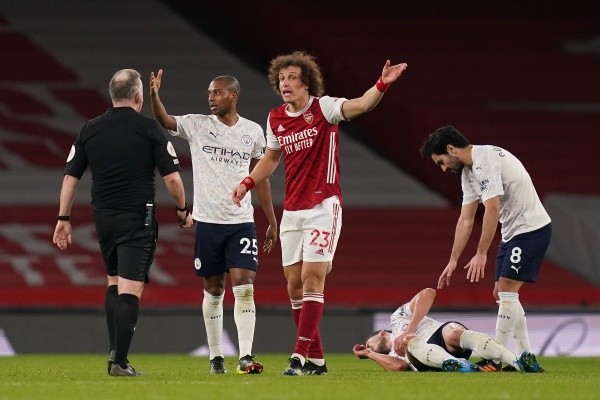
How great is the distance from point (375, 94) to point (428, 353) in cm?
215

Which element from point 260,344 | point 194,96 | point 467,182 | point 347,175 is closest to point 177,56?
point 194,96

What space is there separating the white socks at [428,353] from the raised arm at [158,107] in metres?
2.25

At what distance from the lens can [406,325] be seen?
934 cm

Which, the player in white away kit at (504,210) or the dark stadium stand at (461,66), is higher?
the dark stadium stand at (461,66)

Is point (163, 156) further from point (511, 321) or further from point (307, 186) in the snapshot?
point (511, 321)

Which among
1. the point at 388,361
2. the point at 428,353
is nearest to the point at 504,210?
the point at 428,353

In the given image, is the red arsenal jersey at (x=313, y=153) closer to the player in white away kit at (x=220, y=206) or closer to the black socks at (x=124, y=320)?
the player in white away kit at (x=220, y=206)

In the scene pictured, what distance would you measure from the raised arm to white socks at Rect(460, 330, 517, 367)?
2.54m

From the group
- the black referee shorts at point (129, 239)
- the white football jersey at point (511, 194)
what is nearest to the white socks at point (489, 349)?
the white football jersey at point (511, 194)

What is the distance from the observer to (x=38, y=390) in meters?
6.93

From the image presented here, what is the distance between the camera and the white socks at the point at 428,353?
884 cm

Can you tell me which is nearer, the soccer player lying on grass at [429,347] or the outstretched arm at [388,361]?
the soccer player lying on grass at [429,347]

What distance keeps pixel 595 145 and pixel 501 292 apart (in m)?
7.14

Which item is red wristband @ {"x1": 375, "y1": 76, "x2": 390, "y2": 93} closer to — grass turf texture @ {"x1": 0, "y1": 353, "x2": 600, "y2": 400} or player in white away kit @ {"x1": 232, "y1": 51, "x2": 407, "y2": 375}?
player in white away kit @ {"x1": 232, "y1": 51, "x2": 407, "y2": 375}
